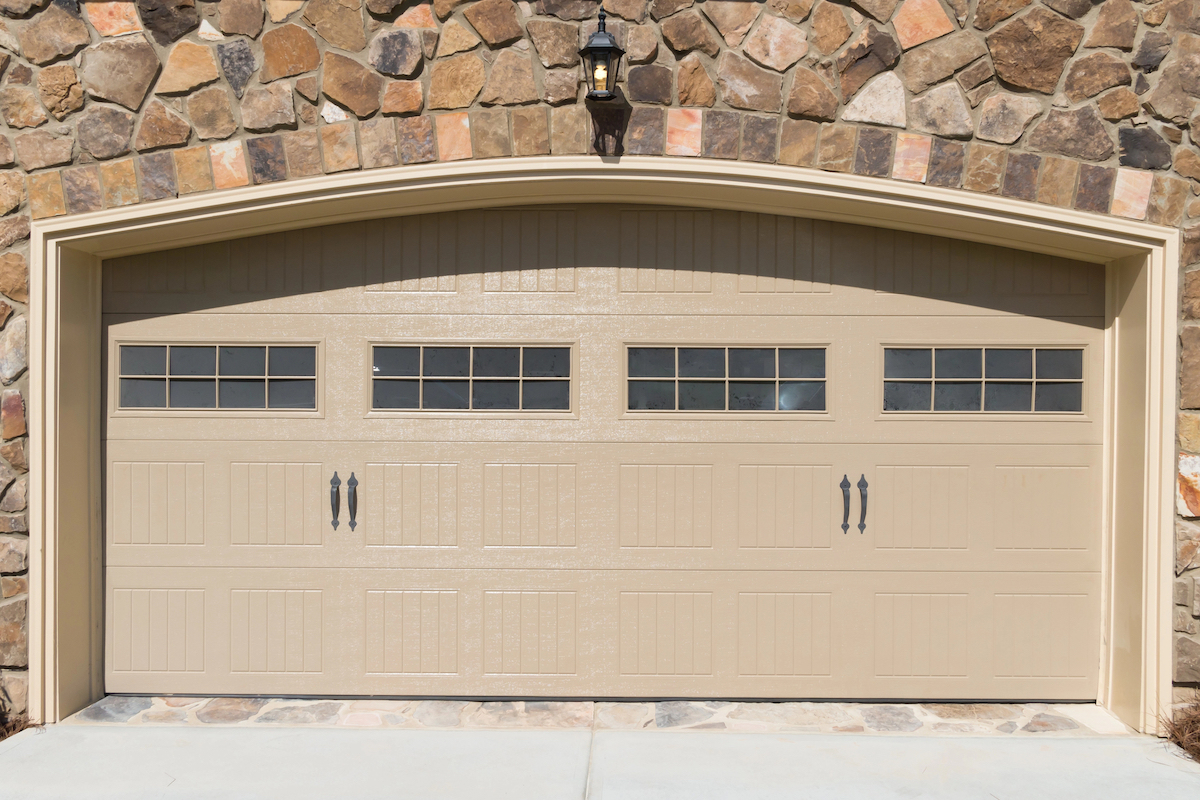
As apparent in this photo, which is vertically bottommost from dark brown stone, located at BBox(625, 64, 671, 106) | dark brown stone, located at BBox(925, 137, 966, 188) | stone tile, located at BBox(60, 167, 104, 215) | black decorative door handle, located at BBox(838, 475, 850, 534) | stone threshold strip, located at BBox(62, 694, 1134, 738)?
stone threshold strip, located at BBox(62, 694, 1134, 738)

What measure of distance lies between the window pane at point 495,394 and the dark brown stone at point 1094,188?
3191mm

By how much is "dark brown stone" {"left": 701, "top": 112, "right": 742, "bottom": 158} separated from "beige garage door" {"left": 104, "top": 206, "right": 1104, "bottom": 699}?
48 centimetres

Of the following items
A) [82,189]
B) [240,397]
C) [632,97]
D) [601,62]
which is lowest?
[240,397]

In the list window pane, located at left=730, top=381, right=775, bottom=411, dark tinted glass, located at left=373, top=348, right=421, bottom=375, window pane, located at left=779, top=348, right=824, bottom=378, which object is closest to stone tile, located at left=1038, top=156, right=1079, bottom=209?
window pane, located at left=779, top=348, right=824, bottom=378

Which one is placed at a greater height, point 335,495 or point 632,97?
point 632,97

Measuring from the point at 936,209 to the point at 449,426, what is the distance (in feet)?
9.66

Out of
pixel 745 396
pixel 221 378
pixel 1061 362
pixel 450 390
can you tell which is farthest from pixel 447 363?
pixel 1061 362

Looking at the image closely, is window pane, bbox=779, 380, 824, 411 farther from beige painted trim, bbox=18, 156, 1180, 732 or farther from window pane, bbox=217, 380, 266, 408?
window pane, bbox=217, 380, 266, 408

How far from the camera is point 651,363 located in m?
4.70

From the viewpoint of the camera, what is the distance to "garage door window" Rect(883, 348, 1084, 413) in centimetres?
463

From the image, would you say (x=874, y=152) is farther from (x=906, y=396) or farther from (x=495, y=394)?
(x=495, y=394)

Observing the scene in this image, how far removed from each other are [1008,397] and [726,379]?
1.64m

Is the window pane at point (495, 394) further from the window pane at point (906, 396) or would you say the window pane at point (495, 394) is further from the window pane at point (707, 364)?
the window pane at point (906, 396)

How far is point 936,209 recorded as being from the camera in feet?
13.9
